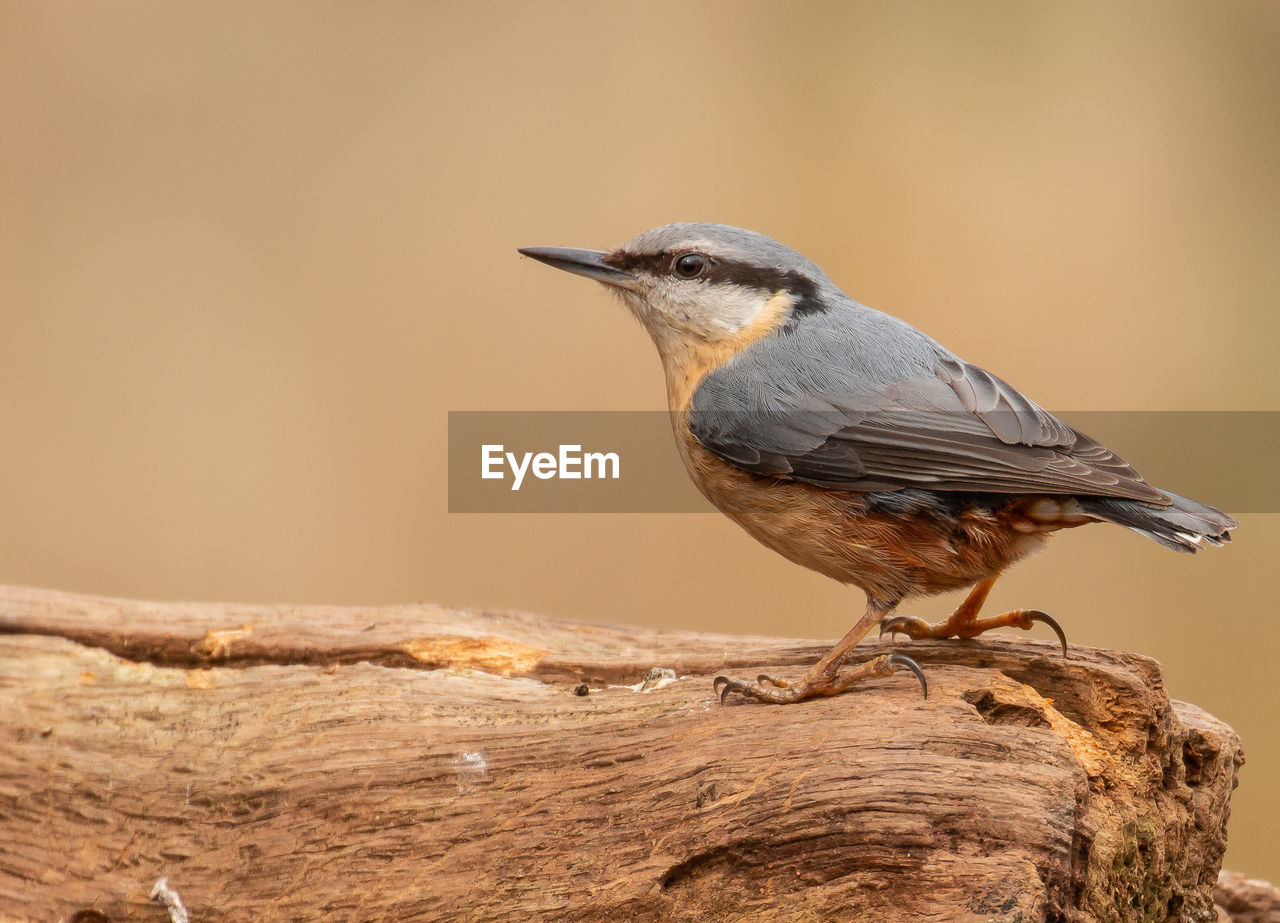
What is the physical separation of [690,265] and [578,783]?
5.02ft

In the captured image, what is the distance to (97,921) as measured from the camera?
2.76 meters

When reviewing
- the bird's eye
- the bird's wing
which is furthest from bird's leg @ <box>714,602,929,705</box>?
the bird's eye

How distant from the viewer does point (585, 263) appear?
11.5ft

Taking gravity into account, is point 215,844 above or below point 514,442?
below

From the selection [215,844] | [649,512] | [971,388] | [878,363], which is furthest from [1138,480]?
[649,512]

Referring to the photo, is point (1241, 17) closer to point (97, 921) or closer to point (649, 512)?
point (649, 512)

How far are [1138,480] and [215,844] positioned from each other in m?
2.30

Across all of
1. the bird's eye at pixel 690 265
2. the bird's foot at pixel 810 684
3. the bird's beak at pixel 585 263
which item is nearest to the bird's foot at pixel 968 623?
the bird's foot at pixel 810 684

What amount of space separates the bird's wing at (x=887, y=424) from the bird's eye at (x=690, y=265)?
1.00 feet

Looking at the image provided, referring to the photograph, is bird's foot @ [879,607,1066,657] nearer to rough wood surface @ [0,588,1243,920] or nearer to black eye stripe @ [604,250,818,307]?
rough wood surface @ [0,588,1243,920]

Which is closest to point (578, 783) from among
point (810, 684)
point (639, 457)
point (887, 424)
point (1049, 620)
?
point (810, 684)

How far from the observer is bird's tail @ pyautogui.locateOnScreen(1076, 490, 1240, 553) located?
8.38 feet

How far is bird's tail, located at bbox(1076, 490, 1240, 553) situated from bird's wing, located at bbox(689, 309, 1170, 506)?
0.12ft

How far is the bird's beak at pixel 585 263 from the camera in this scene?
3.46m
